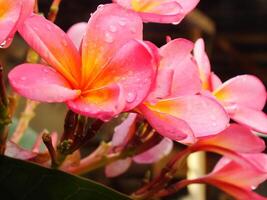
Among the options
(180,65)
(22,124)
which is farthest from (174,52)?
(22,124)

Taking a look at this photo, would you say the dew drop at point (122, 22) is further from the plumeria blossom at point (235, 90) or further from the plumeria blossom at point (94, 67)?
the plumeria blossom at point (235, 90)

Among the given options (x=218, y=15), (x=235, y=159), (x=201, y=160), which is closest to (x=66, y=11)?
(x=218, y=15)

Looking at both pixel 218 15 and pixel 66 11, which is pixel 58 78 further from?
pixel 218 15

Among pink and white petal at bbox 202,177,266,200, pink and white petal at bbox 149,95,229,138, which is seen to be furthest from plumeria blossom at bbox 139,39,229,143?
pink and white petal at bbox 202,177,266,200

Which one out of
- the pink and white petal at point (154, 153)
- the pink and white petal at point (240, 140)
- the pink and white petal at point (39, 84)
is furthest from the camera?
the pink and white petal at point (154, 153)

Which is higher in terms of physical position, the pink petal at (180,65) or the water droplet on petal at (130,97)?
the water droplet on petal at (130,97)

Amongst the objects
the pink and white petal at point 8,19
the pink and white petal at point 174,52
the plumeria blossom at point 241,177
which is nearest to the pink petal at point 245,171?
the plumeria blossom at point 241,177

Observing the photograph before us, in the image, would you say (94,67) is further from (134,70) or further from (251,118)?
(251,118)
